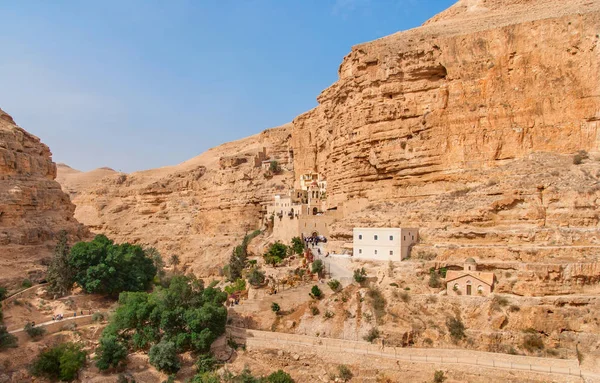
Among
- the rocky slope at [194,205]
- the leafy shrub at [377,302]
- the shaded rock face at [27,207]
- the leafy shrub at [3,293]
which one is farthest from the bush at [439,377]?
the rocky slope at [194,205]

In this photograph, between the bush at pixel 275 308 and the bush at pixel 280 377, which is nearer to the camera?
the bush at pixel 280 377

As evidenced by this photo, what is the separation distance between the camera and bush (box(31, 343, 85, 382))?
23.0 m

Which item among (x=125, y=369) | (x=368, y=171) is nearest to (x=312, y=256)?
(x=368, y=171)

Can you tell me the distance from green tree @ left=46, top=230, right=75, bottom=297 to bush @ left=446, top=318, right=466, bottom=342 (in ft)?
65.8

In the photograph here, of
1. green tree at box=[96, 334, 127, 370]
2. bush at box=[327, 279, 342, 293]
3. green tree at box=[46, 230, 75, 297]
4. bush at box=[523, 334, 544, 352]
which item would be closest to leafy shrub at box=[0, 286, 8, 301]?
green tree at box=[46, 230, 75, 297]

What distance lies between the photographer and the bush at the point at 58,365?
2297cm

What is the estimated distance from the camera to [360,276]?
83.4 feet

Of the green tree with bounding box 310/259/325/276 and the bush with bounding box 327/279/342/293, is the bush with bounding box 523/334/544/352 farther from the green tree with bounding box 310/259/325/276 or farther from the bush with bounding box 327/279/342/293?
the green tree with bounding box 310/259/325/276

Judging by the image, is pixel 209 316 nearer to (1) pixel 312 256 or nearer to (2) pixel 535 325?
(1) pixel 312 256

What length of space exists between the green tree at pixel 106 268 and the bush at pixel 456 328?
61.3 ft

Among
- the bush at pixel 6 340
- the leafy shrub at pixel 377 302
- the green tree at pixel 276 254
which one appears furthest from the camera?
the green tree at pixel 276 254

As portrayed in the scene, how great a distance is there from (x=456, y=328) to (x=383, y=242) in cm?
674

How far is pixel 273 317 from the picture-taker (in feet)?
82.4

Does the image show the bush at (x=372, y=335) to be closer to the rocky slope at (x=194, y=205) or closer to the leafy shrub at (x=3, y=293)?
the leafy shrub at (x=3, y=293)
